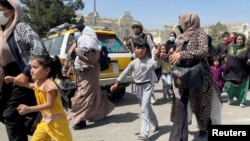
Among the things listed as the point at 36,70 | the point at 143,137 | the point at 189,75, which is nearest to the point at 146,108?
the point at 143,137

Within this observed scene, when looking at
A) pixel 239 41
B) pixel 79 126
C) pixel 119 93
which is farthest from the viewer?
pixel 119 93

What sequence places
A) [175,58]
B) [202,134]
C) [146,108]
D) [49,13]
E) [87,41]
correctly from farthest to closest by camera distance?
[49,13]
[87,41]
[146,108]
[202,134]
[175,58]

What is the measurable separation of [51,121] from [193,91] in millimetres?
1934

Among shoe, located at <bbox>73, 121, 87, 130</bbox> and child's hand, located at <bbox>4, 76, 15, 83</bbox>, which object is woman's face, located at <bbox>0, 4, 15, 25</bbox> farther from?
shoe, located at <bbox>73, 121, 87, 130</bbox>

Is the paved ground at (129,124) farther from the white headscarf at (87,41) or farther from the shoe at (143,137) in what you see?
the white headscarf at (87,41)

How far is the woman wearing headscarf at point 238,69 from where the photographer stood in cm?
706

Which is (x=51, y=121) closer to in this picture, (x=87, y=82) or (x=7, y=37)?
(x=7, y=37)

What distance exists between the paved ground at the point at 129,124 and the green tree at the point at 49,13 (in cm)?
2415

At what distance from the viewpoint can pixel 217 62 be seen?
754 cm

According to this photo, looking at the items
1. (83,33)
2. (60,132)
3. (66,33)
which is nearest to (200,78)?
(60,132)

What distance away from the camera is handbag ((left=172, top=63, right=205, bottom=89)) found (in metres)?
3.85

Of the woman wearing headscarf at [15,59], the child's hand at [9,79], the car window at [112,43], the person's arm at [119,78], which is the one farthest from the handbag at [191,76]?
the car window at [112,43]

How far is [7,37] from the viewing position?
11.2 ft

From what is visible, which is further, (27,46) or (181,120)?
(181,120)
